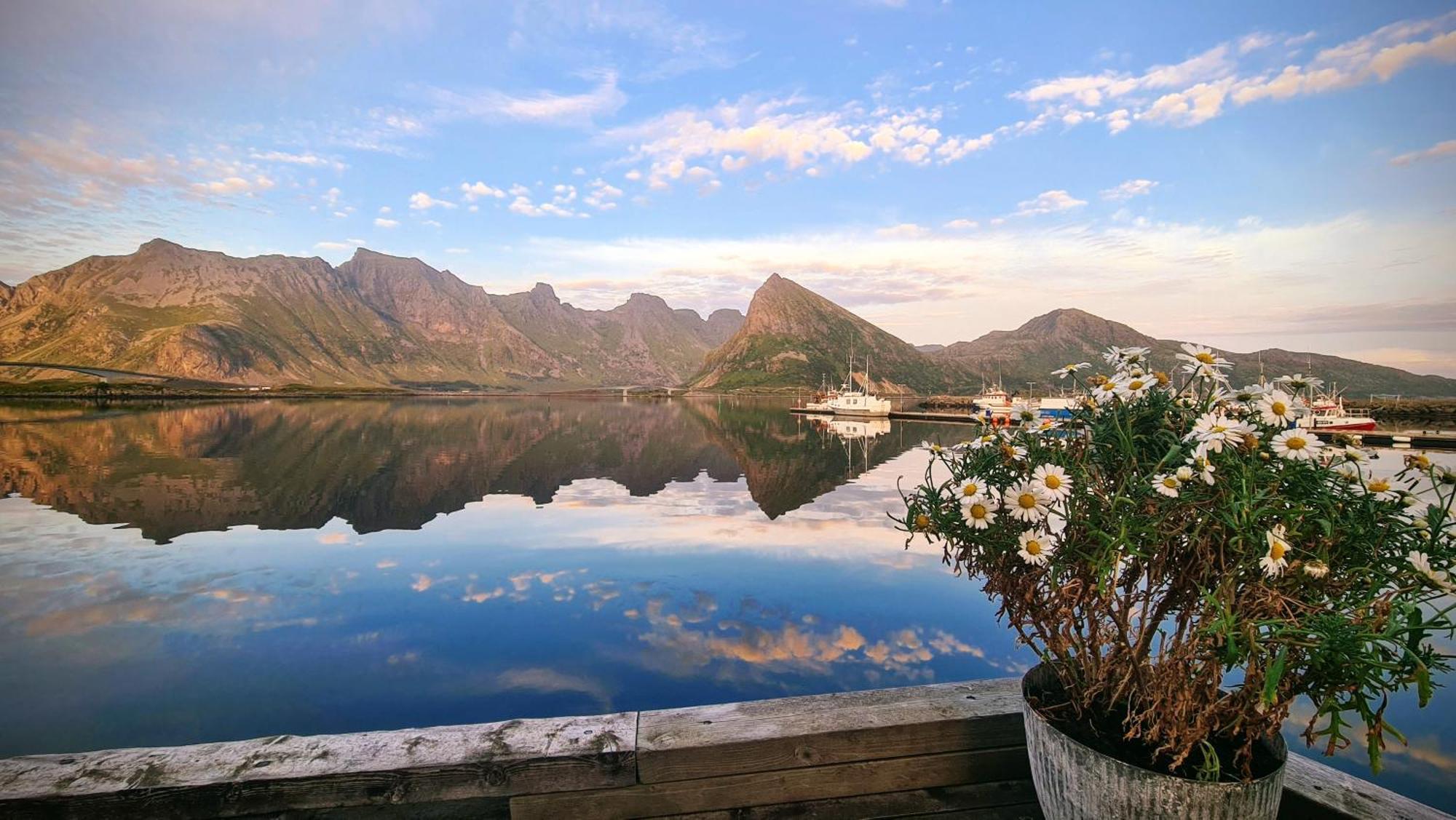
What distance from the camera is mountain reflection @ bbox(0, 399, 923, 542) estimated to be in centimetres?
2134

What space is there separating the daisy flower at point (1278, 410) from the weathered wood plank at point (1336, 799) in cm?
192

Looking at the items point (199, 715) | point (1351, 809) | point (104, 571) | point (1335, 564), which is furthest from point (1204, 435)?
point (104, 571)

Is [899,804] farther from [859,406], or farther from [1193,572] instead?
A: [859,406]

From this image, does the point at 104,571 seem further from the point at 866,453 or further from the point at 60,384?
the point at 60,384


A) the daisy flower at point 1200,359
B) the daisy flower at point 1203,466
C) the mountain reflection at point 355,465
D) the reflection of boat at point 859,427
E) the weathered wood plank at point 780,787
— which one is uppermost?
the daisy flower at point 1200,359

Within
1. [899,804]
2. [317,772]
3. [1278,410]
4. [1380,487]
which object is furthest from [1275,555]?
[317,772]

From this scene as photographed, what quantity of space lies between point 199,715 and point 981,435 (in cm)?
923

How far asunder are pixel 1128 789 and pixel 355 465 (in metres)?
35.9

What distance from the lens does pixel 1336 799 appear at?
352 cm

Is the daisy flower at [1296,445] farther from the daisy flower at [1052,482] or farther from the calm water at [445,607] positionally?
the calm water at [445,607]

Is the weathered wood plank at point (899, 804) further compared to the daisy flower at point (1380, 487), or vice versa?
the weathered wood plank at point (899, 804)

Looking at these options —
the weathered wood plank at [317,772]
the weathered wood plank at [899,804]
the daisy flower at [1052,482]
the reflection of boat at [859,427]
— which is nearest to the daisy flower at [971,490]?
the daisy flower at [1052,482]

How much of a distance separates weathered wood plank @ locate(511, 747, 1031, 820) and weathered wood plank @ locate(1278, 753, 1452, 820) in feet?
4.48

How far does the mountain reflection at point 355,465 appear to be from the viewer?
840 inches
